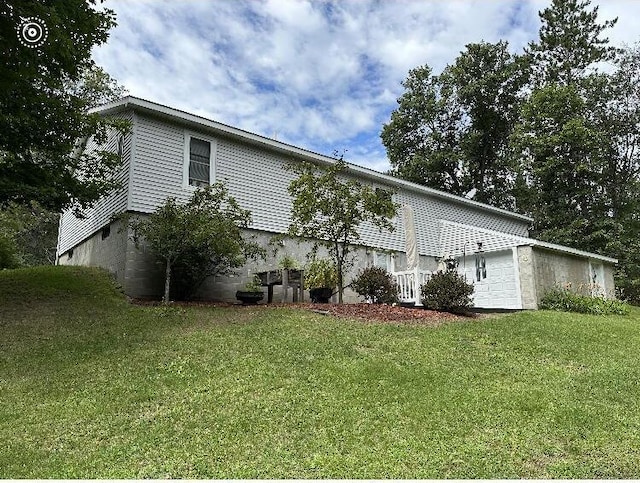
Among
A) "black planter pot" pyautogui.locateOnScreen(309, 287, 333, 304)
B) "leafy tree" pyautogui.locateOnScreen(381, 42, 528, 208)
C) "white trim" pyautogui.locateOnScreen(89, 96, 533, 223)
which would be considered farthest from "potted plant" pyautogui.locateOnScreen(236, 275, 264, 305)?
"leafy tree" pyautogui.locateOnScreen(381, 42, 528, 208)

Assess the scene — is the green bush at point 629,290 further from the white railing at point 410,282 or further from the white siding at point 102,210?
the white siding at point 102,210

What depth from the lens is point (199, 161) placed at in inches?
521

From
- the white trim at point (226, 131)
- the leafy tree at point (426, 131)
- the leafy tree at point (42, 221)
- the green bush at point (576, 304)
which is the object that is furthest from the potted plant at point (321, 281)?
the leafy tree at point (426, 131)

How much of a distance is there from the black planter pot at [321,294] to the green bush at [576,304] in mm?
7440

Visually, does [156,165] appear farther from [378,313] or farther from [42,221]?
[42,221]

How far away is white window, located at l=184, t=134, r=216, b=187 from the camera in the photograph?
13.0m

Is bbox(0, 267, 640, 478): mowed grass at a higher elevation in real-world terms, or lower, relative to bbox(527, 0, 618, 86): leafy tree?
lower

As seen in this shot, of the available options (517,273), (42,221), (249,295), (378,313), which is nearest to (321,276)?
(249,295)

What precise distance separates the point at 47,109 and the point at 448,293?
34.7 ft

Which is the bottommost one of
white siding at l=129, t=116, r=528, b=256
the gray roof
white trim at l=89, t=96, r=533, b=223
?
the gray roof

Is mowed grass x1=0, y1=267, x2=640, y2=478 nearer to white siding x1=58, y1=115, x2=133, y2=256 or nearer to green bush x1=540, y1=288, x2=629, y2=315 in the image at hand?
white siding x1=58, y1=115, x2=133, y2=256

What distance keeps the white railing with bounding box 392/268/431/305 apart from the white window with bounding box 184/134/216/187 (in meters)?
6.36

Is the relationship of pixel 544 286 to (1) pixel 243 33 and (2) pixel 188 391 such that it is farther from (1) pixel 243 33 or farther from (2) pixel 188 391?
(2) pixel 188 391

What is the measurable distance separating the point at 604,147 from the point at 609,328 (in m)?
19.1
